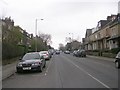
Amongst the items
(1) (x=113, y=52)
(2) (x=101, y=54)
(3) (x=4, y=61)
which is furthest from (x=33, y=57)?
(2) (x=101, y=54)

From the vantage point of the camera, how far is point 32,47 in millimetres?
62594

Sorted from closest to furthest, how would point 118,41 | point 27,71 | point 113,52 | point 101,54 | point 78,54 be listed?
1. point 27,71
2. point 113,52
3. point 118,41
4. point 101,54
5. point 78,54

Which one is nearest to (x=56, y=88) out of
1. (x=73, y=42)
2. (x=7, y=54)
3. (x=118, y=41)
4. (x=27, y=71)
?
(x=27, y=71)

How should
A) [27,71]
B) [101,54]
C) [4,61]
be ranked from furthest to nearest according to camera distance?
[101,54]
[4,61]
[27,71]

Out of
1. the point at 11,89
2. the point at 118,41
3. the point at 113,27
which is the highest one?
the point at 113,27

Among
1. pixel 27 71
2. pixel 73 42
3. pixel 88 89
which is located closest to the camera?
pixel 88 89

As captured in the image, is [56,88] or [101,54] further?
[101,54]

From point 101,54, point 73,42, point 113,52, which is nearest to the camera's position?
point 113,52

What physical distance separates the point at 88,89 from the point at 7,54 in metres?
19.6

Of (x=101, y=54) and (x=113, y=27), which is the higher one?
(x=113, y=27)

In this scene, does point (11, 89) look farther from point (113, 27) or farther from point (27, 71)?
point (113, 27)

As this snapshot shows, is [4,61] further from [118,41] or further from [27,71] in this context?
[118,41]

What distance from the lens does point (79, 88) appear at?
10.3 metres

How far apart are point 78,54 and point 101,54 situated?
7.37 meters
